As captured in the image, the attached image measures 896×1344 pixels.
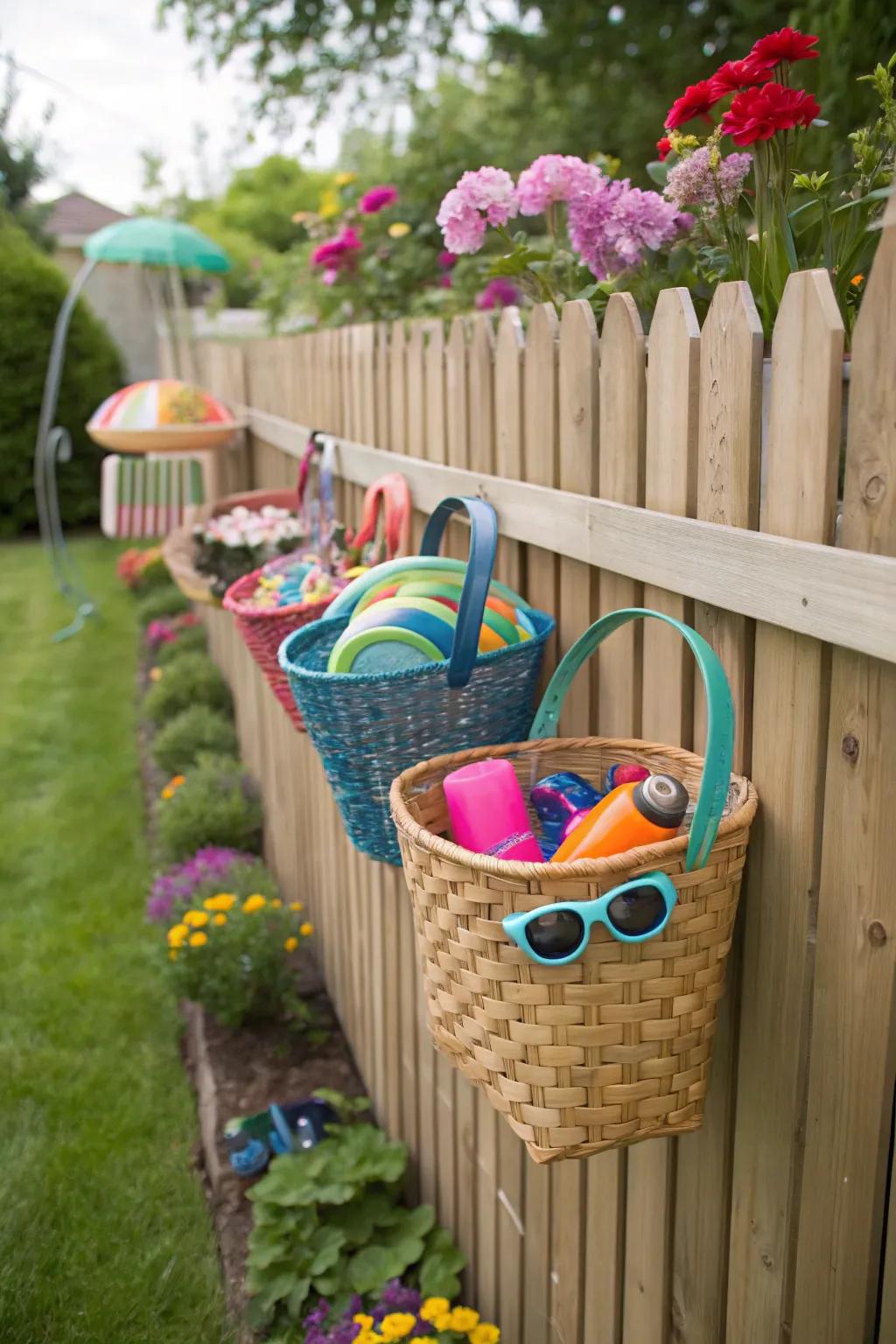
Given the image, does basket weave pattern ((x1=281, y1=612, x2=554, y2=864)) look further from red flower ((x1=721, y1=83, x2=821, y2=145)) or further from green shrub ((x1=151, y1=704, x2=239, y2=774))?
green shrub ((x1=151, y1=704, x2=239, y2=774))

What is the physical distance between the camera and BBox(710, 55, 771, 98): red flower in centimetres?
140

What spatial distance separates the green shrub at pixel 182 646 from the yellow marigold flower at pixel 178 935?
3376 mm

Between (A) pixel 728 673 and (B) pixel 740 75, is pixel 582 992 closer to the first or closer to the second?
(A) pixel 728 673

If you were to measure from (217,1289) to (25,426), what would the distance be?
1196 centimetres

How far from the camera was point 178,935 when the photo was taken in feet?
10.8

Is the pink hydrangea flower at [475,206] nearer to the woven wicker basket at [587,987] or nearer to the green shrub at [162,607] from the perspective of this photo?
the woven wicker basket at [587,987]

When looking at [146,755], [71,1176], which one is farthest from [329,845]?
[146,755]

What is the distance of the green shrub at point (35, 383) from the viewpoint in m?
12.9

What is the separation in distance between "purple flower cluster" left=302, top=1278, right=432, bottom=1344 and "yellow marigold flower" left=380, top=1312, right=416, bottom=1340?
3cm

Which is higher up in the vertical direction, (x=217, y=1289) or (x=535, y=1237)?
(x=535, y=1237)

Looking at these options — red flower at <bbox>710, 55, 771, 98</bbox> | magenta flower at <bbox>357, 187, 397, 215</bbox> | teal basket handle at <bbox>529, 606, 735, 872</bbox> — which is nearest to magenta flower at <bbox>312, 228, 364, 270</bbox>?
magenta flower at <bbox>357, 187, 397, 215</bbox>

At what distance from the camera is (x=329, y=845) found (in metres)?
3.29

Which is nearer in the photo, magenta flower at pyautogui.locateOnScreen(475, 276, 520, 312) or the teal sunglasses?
the teal sunglasses

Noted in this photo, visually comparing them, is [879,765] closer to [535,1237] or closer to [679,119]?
[679,119]
